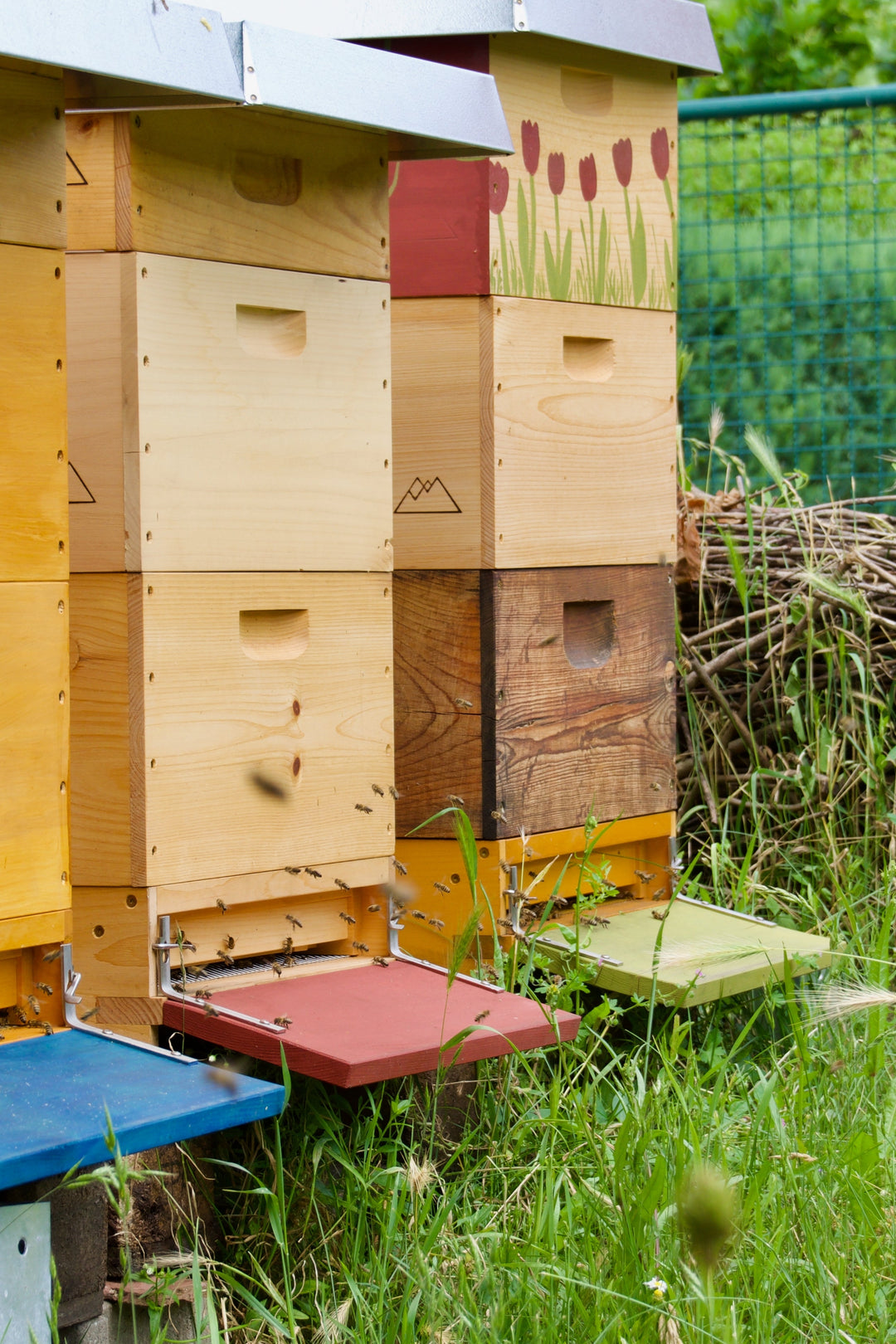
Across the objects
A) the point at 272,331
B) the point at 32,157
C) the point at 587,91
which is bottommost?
the point at 272,331

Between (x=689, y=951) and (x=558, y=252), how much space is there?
156 cm

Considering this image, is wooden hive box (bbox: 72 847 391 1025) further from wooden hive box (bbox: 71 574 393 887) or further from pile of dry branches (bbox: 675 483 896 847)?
pile of dry branches (bbox: 675 483 896 847)

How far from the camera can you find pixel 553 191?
11.4 feet

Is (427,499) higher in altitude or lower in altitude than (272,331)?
lower

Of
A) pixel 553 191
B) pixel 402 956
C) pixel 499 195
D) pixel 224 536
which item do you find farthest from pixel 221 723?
pixel 553 191

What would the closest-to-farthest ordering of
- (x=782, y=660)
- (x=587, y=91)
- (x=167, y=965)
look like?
(x=167, y=965) < (x=587, y=91) < (x=782, y=660)

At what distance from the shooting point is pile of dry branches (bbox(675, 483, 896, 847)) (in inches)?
168

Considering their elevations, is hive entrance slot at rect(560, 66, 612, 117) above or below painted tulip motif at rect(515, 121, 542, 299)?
above

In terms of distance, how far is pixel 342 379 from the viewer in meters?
3.02

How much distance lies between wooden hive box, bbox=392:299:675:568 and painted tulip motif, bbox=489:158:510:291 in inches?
4.0

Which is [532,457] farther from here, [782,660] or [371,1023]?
[782,660]

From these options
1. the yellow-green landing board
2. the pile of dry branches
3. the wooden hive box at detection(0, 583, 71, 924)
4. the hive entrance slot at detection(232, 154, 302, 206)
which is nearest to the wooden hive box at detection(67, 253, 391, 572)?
the hive entrance slot at detection(232, 154, 302, 206)

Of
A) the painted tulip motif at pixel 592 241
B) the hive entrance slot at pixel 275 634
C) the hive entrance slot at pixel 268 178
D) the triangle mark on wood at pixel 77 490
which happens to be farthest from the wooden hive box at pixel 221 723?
the painted tulip motif at pixel 592 241

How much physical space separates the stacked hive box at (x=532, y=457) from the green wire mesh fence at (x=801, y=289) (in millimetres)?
2550
